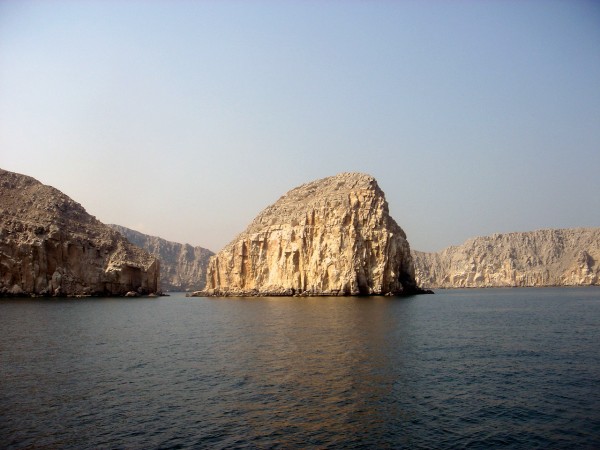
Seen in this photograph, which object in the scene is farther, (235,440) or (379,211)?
(379,211)

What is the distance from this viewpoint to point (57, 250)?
346 feet

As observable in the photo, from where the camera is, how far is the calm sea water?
16953 millimetres

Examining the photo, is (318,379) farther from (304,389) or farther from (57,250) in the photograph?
(57,250)

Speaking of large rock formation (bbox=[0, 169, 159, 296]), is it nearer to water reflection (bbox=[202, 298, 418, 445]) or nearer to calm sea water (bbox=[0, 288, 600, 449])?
calm sea water (bbox=[0, 288, 600, 449])

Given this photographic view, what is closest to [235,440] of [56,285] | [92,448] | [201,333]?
[92,448]

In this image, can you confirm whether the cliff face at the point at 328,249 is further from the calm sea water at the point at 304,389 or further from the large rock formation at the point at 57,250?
the calm sea water at the point at 304,389

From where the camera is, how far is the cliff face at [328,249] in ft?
336

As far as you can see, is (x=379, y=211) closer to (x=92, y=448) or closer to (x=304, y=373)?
(x=304, y=373)

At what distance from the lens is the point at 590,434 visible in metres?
16.5

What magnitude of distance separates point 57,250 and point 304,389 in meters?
101

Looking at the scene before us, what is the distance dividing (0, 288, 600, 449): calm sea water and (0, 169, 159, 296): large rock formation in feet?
221

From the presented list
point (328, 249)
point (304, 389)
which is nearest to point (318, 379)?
point (304, 389)

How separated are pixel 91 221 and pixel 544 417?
128 m

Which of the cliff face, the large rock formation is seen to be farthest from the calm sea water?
the large rock formation
